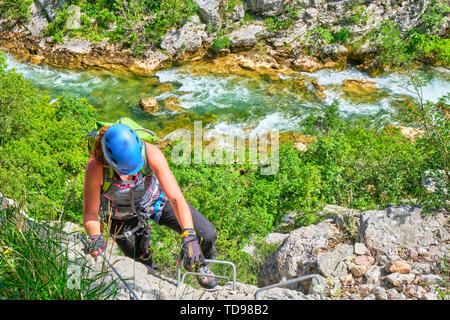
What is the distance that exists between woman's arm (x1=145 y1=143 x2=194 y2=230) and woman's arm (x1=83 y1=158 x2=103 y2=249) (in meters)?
0.47

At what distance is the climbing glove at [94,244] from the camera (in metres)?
3.06

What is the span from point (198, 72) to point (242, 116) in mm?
3803

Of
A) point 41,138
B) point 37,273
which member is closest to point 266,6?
point 41,138

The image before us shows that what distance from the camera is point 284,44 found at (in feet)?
54.3

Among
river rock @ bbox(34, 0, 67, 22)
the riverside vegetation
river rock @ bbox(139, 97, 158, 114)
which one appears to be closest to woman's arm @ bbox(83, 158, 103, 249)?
the riverside vegetation

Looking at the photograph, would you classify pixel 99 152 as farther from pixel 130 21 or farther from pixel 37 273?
pixel 130 21

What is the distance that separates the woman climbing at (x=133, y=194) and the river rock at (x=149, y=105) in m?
9.90

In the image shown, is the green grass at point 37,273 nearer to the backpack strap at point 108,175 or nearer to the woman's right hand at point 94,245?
the woman's right hand at point 94,245

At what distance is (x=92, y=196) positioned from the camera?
3273 millimetres

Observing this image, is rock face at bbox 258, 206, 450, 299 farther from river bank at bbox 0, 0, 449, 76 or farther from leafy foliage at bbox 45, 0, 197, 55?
leafy foliage at bbox 45, 0, 197, 55

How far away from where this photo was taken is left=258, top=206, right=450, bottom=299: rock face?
353 centimetres

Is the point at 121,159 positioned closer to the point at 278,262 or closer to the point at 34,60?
the point at 278,262

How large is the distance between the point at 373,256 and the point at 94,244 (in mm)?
3030
